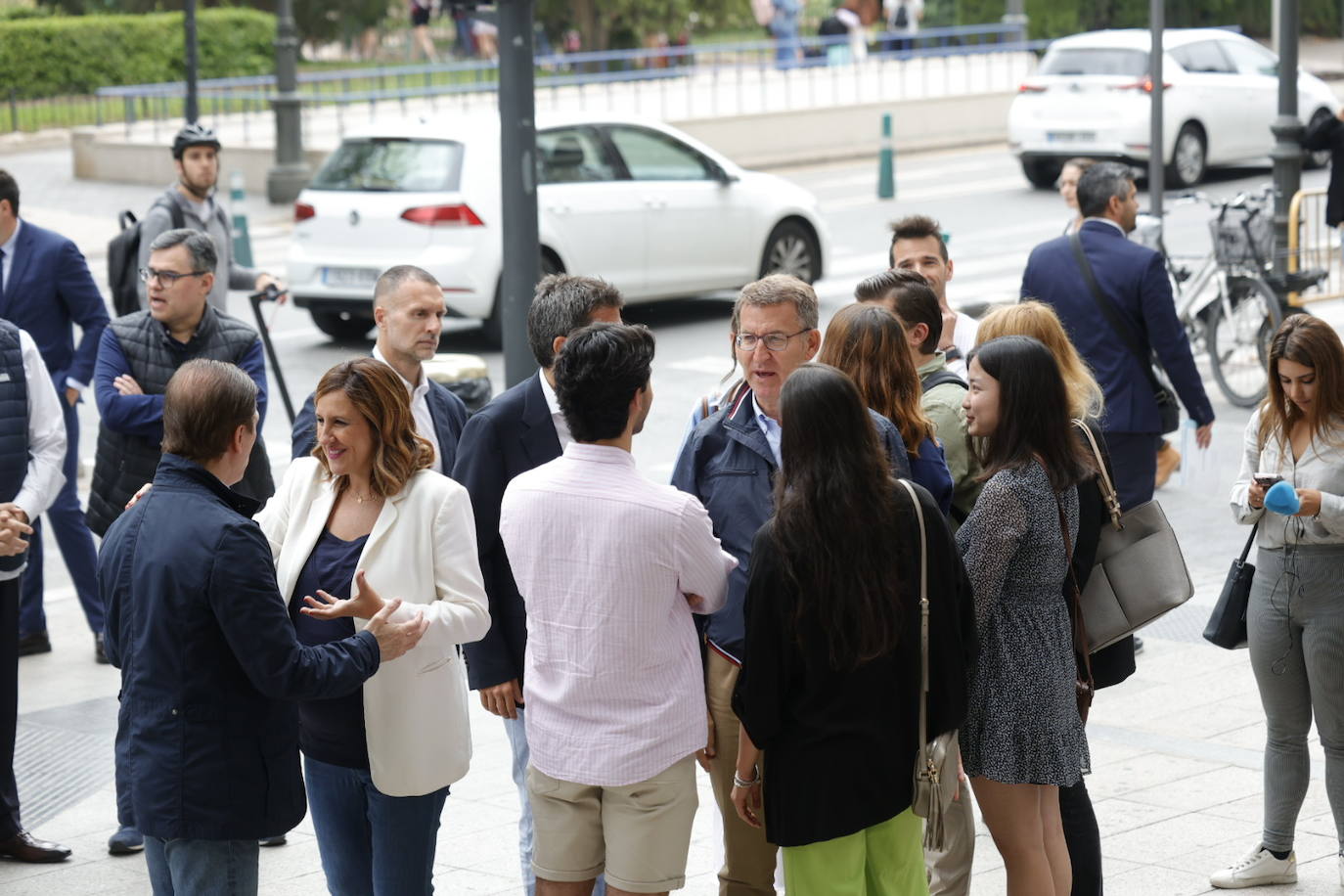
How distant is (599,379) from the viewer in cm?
389

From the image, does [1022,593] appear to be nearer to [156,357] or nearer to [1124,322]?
[1124,322]

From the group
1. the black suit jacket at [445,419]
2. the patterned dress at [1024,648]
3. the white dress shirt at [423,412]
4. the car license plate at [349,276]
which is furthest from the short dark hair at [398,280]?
the car license plate at [349,276]

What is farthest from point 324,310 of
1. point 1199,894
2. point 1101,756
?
point 1199,894

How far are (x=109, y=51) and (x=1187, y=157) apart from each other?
20.7m

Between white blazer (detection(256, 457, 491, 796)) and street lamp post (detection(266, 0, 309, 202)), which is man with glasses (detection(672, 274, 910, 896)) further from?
street lamp post (detection(266, 0, 309, 202))

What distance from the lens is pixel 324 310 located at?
48.1 feet

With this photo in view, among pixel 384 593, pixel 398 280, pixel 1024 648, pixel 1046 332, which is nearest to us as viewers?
pixel 384 593

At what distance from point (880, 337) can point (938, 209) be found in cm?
1776

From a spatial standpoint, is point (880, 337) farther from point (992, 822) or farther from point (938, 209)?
→ point (938, 209)

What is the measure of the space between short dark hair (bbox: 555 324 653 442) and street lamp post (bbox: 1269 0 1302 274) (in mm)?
9158

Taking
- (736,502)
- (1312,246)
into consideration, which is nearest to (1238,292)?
(1312,246)

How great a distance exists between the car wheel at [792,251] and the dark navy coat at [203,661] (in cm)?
1224

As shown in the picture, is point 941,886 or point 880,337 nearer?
point 880,337

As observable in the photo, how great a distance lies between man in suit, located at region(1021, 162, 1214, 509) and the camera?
7.05 metres
